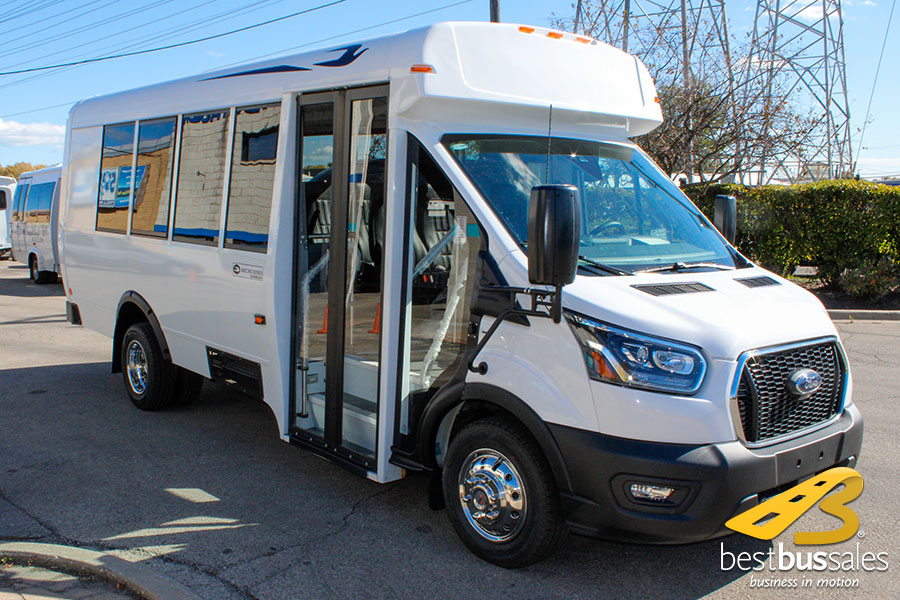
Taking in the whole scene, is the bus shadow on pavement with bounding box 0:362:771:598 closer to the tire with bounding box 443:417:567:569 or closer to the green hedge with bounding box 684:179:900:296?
the tire with bounding box 443:417:567:569

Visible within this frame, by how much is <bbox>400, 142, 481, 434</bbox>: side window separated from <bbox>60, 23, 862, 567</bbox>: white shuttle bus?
0.01 m

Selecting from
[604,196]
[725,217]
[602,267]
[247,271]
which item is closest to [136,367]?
[247,271]

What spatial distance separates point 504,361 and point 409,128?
1.39m

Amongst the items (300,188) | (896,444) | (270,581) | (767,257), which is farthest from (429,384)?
(767,257)

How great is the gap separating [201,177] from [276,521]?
2.79 meters

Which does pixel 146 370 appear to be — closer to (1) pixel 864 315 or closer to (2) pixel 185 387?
(2) pixel 185 387

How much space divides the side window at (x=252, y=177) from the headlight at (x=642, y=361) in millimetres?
2660

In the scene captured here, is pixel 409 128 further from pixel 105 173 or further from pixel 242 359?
pixel 105 173

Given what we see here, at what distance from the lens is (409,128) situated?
13.7 ft

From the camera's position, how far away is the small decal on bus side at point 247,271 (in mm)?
5219

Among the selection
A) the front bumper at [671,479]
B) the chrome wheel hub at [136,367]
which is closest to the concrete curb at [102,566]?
the front bumper at [671,479]

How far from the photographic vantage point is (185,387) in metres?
6.94

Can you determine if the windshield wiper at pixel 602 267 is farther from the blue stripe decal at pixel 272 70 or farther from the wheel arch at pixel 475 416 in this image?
the blue stripe decal at pixel 272 70

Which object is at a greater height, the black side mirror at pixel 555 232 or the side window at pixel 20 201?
the side window at pixel 20 201
